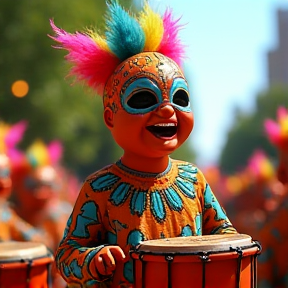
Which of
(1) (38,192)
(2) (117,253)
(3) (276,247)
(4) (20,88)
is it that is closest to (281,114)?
(3) (276,247)

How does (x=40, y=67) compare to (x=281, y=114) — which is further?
(x=40, y=67)

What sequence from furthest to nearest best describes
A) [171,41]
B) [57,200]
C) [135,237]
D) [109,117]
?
[57,200], [171,41], [109,117], [135,237]

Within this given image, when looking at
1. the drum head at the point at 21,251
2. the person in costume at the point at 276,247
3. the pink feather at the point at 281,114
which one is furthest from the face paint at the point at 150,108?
the pink feather at the point at 281,114

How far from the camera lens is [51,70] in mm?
20094

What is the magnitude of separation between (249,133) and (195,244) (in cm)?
4311

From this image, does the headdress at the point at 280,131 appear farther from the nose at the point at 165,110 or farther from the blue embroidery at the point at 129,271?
the blue embroidery at the point at 129,271

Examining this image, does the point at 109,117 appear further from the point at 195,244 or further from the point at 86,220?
the point at 195,244

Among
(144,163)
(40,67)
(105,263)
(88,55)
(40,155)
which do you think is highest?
(40,67)

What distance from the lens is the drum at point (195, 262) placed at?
3.29 metres

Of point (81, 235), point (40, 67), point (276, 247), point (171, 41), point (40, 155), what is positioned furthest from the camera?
point (40, 67)

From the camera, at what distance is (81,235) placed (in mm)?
3715

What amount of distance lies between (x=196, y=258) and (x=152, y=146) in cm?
69

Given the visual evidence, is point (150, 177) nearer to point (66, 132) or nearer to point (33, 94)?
point (33, 94)

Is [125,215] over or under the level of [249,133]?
over
